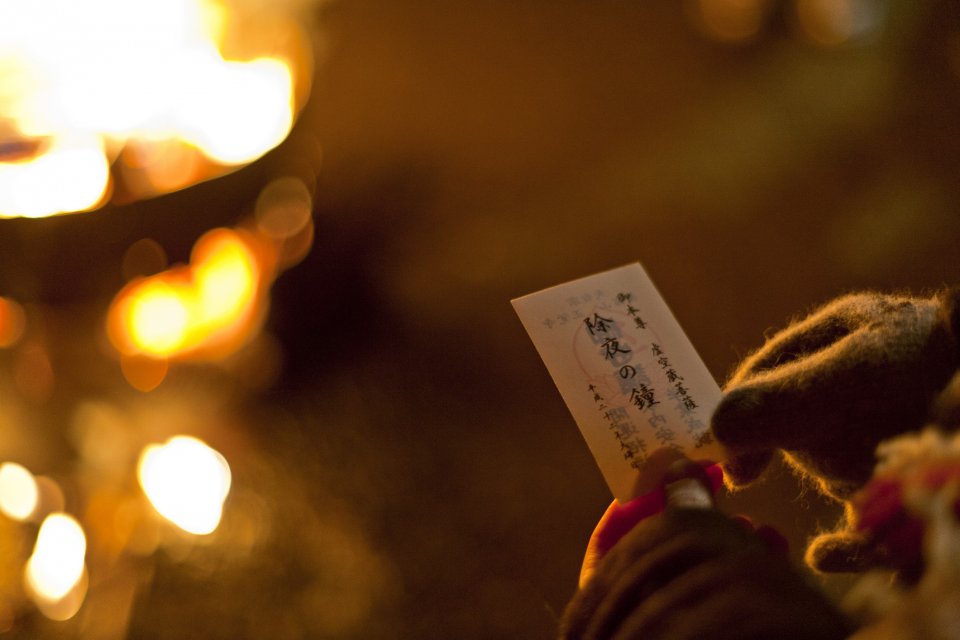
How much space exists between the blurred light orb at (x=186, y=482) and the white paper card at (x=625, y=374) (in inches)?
46.4

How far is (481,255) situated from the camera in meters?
2.54

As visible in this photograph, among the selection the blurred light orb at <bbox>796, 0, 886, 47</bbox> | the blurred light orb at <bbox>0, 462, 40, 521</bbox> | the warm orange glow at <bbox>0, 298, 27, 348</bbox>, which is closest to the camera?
the blurred light orb at <bbox>0, 462, 40, 521</bbox>

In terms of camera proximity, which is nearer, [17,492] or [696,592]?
[696,592]

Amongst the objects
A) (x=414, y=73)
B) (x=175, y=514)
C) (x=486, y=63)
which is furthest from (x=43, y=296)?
(x=486, y=63)

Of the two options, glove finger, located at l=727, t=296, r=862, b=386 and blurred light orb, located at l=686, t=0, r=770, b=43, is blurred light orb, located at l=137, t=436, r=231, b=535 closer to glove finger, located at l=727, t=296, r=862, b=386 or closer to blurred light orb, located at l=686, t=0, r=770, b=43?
glove finger, located at l=727, t=296, r=862, b=386

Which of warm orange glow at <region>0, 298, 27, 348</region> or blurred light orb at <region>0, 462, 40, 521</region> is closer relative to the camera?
blurred light orb at <region>0, 462, 40, 521</region>

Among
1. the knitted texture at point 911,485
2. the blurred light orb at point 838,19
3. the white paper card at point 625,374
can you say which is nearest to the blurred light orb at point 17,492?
the white paper card at point 625,374

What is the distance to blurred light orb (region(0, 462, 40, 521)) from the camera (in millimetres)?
1499

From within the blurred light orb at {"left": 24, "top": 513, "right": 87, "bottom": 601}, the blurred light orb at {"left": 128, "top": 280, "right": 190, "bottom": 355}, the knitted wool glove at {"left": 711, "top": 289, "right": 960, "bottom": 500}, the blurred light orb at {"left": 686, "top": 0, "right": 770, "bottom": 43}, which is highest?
the blurred light orb at {"left": 686, "top": 0, "right": 770, "bottom": 43}

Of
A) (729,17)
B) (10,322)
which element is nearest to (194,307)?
(10,322)

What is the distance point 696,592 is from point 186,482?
145 centimetres

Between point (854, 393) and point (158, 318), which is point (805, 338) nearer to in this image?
point (854, 393)

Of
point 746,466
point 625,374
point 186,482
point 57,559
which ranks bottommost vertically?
point 746,466

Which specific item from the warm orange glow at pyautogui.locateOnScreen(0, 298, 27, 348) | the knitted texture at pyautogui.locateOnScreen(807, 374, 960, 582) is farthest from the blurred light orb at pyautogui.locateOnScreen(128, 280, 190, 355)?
the knitted texture at pyautogui.locateOnScreen(807, 374, 960, 582)
